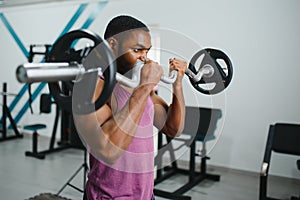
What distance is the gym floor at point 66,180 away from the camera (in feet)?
11.0

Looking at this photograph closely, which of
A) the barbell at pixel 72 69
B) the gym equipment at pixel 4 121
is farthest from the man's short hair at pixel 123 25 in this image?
the gym equipment at pixel 4 121

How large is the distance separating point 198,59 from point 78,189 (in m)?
2.44

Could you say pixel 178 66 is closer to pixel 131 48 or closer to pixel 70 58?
pixel 131 48

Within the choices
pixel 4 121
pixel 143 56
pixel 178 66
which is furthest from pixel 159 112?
pixel 4 121

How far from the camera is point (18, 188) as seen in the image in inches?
134

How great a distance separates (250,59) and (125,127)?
3423 mm

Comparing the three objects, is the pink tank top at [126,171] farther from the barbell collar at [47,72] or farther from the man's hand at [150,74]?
the barbell collar at [47,72]

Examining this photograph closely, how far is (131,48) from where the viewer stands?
3.01 ft

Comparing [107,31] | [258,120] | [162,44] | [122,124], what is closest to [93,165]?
[122,124]

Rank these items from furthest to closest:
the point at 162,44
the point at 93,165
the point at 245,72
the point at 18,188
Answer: the point at 245,72, the point at 18,188, the point at 162,44, the point at 93,165

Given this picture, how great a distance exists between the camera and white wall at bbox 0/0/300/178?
3785 mm

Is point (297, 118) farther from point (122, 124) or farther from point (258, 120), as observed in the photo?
point (122, 124)

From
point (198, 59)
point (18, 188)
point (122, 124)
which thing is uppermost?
point (198, 59)

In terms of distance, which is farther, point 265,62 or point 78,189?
point 265,62
